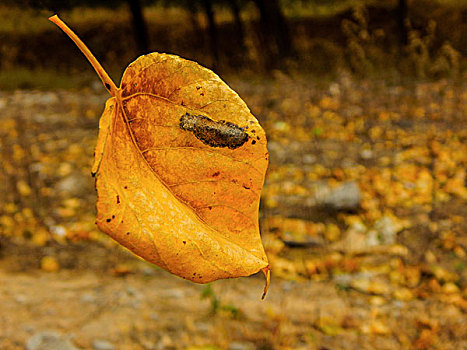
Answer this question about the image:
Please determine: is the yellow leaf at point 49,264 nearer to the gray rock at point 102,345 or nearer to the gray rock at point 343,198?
the gray rock at point 102,345

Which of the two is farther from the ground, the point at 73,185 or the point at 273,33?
the point at 273,33

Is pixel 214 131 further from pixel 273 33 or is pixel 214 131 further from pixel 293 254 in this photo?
pixel 273 33

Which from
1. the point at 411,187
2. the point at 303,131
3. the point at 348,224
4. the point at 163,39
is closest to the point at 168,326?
the point at 348,224

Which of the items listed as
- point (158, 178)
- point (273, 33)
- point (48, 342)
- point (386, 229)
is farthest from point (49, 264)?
point (273, 33)

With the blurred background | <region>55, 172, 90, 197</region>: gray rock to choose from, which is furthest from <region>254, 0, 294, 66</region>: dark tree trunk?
<region>55, 172, 90, 197</region>: gray rock

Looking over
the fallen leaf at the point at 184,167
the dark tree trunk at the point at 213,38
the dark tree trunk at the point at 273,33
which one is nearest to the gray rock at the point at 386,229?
the dark tree trunk at the point at 213,38

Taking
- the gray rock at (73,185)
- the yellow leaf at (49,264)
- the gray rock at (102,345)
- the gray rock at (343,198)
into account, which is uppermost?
the gray rock at (102,345)
